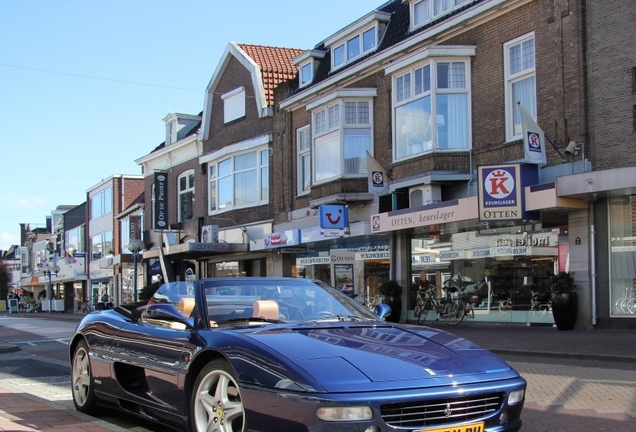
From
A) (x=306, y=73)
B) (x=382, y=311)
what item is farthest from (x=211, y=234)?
(x=382, y=311)

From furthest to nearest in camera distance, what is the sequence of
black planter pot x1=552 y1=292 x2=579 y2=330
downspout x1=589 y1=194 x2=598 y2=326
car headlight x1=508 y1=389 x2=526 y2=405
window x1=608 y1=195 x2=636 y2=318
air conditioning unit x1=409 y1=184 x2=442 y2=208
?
air conditioning unit x1=409 y1=184 x2=442 y2=208, black planter pot x1=552 y1=292 x2=579 y2=330, downspout x1=589 y1=194 x2=598 y2=326, window x1=608 y1=195 x2=636 y2=318, car headlight x1=508 y1=389 x2=526 y2=405

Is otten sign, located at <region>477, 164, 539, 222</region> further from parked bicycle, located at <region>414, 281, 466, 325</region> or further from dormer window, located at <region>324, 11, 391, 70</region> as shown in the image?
dormer window, located at <region>324, 11, 391, 70</region>

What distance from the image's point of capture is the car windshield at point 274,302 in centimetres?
538

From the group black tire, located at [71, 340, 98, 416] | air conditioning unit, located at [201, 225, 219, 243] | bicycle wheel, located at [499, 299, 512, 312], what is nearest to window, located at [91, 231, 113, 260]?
air conditioning unit, located at [201, 225, 219, 243]

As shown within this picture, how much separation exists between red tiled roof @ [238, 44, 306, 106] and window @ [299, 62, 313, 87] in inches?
85.2

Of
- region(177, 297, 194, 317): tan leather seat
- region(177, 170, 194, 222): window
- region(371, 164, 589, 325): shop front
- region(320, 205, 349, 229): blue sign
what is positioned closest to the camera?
region(177, 297, 194, 317): tan leather seat

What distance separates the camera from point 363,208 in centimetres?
2334

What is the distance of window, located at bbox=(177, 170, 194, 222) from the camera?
35153mm

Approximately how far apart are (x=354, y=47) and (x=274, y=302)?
66.4 ft

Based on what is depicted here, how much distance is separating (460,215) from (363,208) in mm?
5522

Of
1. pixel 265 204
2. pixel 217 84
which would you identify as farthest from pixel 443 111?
pixel 217 84

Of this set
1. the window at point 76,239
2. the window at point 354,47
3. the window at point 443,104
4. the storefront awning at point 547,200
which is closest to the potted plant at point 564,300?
the storefront awning at point 547,200

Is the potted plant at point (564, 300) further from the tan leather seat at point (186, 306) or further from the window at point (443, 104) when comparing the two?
the tan leather seat at point (186, 306)

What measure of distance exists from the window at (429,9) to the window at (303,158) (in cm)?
628
